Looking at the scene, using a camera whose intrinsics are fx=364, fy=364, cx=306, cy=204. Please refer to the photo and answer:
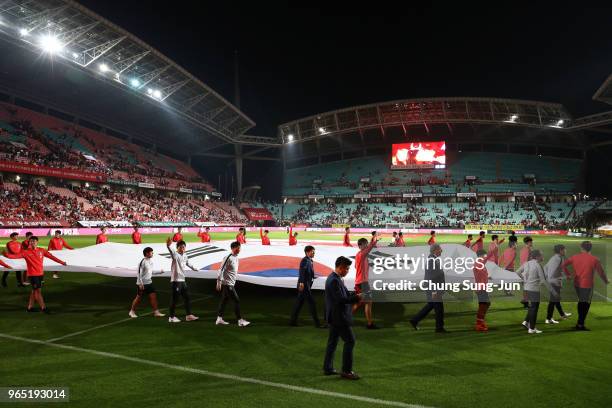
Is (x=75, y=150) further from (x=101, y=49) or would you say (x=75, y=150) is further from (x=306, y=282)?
(x=306, y=282)

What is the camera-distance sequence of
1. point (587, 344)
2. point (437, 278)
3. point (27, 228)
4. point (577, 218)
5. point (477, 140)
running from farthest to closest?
point (477, 140)
point (577, 218)
point (27, 228)
point (437, 278)
point (587, 344)

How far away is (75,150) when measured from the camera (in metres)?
54.8

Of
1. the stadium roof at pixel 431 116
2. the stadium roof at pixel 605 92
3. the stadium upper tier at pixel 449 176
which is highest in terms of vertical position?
the stadium roof at pixel 431 116

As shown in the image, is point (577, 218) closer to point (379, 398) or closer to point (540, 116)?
point (540, 116)

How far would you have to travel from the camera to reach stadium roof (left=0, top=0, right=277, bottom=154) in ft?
120

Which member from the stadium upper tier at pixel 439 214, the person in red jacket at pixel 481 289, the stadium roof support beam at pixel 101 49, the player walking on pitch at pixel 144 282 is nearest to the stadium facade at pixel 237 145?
the stadium roof support beam at pixel 101 49

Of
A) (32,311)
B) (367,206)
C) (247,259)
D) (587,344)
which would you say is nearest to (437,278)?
(587,344)

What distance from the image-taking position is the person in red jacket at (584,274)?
811 centimetres

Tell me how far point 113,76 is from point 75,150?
15830 millimetres

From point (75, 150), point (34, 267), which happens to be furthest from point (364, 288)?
point (75, 150)

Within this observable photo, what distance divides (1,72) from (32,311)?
53.2 metres

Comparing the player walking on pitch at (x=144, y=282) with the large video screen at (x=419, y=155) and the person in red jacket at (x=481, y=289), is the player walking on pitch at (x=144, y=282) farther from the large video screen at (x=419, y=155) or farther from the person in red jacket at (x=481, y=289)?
the large video screen at (x=419, y=155)

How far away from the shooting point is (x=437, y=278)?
8133 millimetres

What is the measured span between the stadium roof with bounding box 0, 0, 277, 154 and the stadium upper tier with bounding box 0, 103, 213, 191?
3.50m
